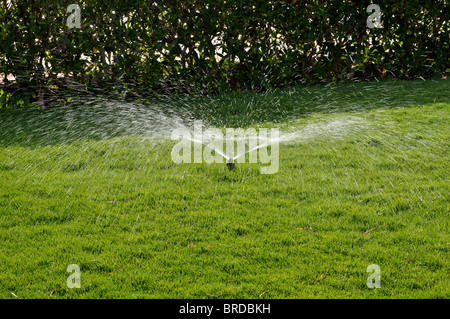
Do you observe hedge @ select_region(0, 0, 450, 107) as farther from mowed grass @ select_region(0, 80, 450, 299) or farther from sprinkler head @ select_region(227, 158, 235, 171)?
sprinkler head @ select_region(227, 158, 235, 171)

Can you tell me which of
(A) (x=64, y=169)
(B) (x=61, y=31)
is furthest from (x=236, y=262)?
(B) (x=61, y=31)

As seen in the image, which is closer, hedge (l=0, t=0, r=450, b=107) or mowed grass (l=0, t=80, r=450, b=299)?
mowed grass (l=0, t=80, r=450, b=299)

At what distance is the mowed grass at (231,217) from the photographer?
307 centimetres

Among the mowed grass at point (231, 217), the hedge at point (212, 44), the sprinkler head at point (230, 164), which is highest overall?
the hedge at point (212, 44)

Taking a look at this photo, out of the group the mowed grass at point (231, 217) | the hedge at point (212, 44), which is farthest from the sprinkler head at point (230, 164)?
the hedge at point (212, 44)

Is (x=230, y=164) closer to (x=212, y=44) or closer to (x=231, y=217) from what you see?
(x=231, y=217)

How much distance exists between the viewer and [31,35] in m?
7.11

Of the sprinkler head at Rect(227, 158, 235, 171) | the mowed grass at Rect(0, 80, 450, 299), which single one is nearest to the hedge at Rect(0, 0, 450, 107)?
the mowed grass at Rect(0, 80, 450, 299)

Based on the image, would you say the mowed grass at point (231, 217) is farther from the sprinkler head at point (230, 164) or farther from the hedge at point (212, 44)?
the hedge at point (212, 44)

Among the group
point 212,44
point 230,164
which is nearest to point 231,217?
point 230,164

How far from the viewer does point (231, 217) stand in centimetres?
397

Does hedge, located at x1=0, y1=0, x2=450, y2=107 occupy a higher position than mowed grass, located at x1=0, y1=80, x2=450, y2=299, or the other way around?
hedge, located at x1=0, y1=0, x2=450, y2=107

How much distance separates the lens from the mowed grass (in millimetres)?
3072
